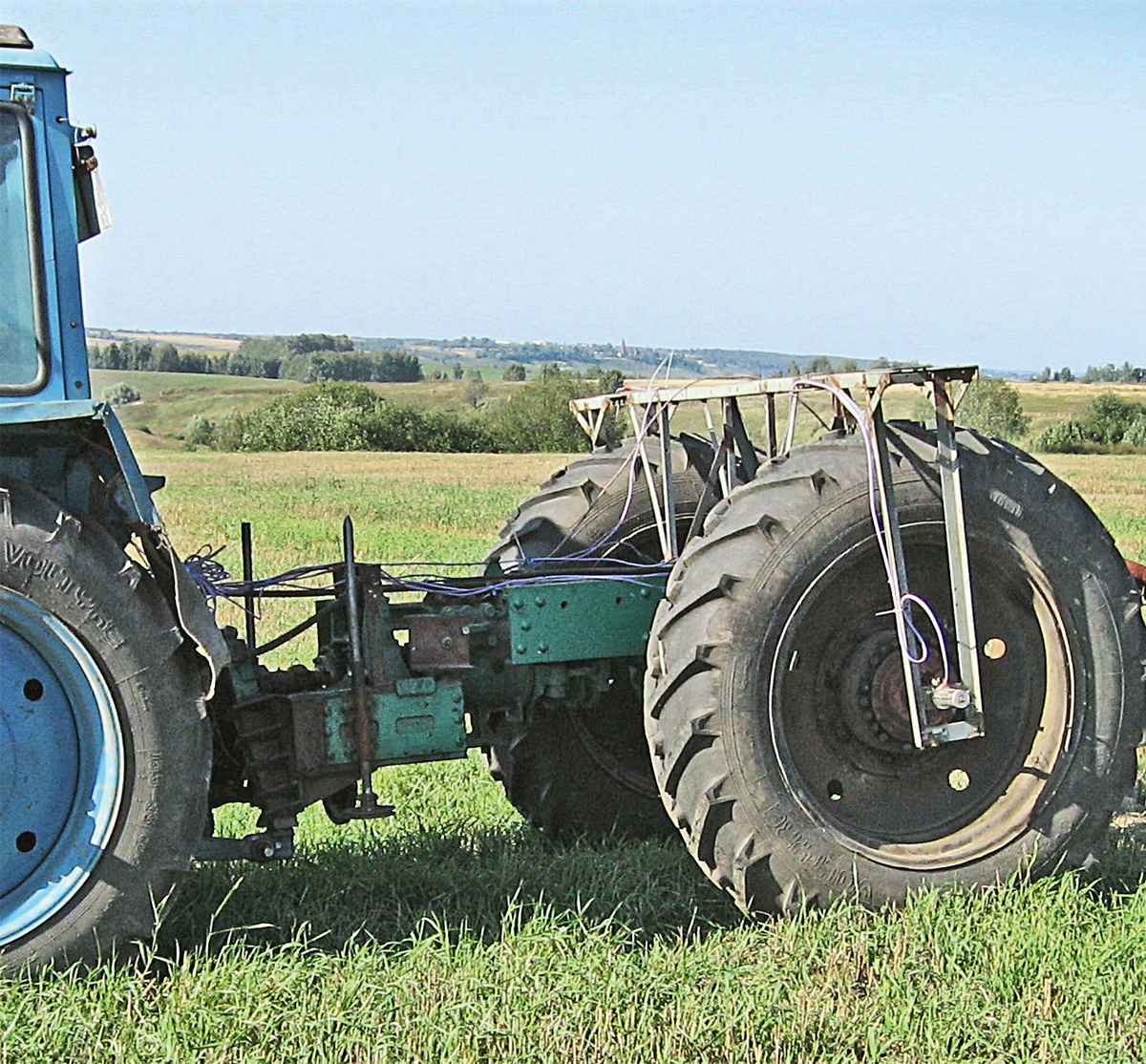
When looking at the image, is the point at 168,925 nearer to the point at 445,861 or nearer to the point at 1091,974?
the point at 445,861

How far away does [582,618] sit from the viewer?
5.32 metres

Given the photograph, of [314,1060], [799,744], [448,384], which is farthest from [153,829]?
[448,384]

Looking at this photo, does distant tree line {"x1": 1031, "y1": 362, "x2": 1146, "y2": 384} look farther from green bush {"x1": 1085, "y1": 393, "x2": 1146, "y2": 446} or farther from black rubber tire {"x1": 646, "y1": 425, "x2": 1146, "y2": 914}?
black rubber tire {"x1": 646, "y1": 425, "x2": 1146, "y2": 914}

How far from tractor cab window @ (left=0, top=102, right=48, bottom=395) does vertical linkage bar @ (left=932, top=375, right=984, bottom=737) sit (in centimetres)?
280

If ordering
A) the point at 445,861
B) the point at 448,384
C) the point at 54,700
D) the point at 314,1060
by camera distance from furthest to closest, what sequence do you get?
the point at 448,384, the point at 445,861, the point at 54,700, the point at 314,1060

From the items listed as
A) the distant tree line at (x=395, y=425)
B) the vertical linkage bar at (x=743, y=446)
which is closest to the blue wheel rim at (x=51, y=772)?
the vertical linkage bar at (x=743, y=446)

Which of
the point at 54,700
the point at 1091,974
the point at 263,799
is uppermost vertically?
the point at 54,700

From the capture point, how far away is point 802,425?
1138 inches

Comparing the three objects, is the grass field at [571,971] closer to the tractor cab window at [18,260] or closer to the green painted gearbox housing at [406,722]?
the green painted gearbox housing at [406,722]

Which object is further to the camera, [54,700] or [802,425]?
[802,425]

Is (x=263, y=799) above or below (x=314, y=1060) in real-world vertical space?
above

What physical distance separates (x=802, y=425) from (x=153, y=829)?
25445mm

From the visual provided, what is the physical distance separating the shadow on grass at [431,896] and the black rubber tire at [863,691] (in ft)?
1.16

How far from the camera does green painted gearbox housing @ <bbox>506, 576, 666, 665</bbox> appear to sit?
5.25 m
